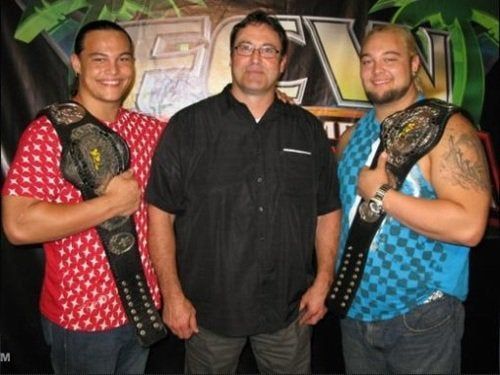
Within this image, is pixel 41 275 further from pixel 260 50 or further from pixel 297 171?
pixel 260 50

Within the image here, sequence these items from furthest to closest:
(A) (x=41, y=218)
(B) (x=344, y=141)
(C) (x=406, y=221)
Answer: (B) (x=344, y=141) < (C) (x=406, y=221) < (A) (x=41, y=218)

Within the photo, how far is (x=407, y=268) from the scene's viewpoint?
6.23 ft

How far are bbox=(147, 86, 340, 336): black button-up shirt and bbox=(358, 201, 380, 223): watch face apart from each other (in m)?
0.24

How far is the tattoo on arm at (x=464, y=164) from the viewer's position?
177 cm

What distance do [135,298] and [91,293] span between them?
0.19 meters

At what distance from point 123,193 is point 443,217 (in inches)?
53.0

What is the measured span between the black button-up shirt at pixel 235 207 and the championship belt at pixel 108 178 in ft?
0.59

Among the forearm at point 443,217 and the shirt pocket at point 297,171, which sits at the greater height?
the shirt pocket at point 297,171

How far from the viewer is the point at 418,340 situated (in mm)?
1916

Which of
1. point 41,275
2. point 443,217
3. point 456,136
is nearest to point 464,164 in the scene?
point 456,136

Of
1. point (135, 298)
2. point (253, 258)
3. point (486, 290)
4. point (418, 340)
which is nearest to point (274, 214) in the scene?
point (253, 258)

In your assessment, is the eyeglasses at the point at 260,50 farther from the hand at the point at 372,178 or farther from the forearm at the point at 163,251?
the forearm at the point at 163,251

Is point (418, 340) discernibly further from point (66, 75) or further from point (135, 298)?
point (66, 75)

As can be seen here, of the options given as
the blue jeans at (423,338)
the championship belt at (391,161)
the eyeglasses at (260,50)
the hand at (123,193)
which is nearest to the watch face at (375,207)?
the championship belt at (391,161)
